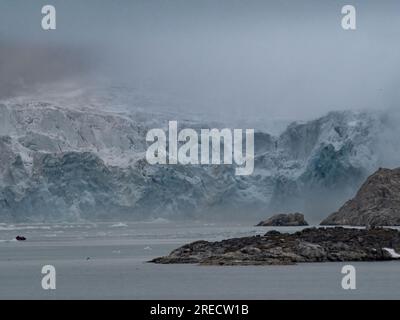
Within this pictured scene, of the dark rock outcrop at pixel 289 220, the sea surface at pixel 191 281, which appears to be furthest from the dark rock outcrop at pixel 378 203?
the sea surface at pixel 191 281

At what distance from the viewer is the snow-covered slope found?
170 metres

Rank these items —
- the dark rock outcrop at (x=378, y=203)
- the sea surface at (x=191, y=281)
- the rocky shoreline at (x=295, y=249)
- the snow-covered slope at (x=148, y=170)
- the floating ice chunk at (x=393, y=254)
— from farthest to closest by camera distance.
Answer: the snow-covered slope at (x=148, y=170) < the dark rock outcrop at (x=378, y=203) < the floating ice chunk at (x=393, y=254) < the rocky shoreline at (x=295, y=249) < the sea surface at (x=191, y=281)

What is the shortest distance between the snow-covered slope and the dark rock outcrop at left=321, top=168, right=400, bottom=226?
171 ft

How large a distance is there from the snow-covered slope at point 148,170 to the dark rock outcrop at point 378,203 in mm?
52156

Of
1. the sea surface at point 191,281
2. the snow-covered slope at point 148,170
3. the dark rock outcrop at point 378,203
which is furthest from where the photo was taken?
the snow-covered slope at point 148,170

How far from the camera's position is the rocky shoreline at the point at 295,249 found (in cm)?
5425

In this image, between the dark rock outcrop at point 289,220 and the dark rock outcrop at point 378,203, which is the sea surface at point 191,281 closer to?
the dark rock outcrop at point 378,203

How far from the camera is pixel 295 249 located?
54.9 meters

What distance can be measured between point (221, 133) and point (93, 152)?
890 inches

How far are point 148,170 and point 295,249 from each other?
129723mm

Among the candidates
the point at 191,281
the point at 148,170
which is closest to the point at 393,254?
the point at 191,281

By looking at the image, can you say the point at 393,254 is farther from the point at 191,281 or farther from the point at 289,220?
the point at 289,220
